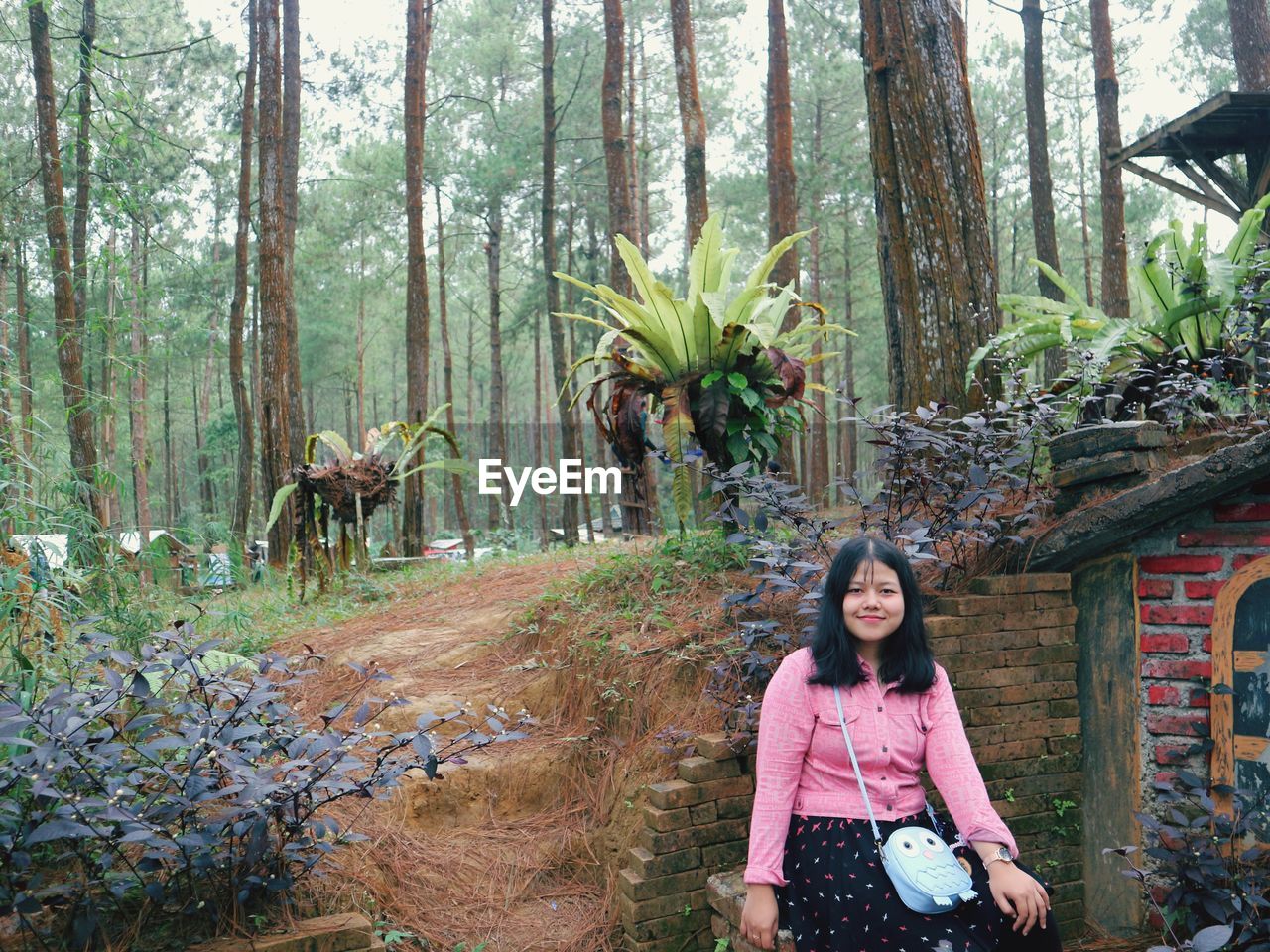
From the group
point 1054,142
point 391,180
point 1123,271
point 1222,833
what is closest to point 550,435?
point 391,180

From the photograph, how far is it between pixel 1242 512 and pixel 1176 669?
636 mm

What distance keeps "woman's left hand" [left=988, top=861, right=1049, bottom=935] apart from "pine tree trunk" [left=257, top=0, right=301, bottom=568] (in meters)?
8.18

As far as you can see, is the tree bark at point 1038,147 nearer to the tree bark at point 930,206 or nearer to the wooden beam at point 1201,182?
the wooden beam at point 1201,182

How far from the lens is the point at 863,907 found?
97.6 inches

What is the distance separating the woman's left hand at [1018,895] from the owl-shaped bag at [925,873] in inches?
2.5

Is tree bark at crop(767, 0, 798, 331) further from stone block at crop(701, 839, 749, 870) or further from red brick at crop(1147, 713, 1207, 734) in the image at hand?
stone block at crop(701, 839, 749, 870)

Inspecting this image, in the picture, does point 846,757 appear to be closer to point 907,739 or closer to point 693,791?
point 907,739

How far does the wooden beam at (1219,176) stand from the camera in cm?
953

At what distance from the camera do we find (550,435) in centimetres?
2914

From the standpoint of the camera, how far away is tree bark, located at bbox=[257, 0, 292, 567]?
9.41m

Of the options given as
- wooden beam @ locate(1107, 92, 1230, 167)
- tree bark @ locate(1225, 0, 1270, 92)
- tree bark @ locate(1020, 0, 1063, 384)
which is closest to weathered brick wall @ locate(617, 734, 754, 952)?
wooden beam @ locate(1107, 92, 1230, 167)

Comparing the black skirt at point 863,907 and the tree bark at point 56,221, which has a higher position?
the tree bark at point 56,221

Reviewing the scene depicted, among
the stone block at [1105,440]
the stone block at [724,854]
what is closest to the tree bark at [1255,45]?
the stone block at [1105,440]

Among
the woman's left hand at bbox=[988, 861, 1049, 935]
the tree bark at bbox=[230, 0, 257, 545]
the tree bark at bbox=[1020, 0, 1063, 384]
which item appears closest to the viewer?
the woman's left hand at bbox=[988, 861, 1049, 935]
